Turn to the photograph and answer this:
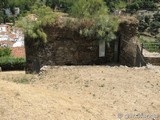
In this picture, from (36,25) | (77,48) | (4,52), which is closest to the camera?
(36,25)

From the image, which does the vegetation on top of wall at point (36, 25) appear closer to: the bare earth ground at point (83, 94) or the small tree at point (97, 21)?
the small tree at point (97, 21)

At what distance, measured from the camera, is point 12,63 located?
21.9 metres

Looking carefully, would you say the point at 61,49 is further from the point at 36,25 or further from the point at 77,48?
the point at 36,25

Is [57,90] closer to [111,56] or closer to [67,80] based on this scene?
[67,80]

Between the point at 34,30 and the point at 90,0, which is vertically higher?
the point at 90,0

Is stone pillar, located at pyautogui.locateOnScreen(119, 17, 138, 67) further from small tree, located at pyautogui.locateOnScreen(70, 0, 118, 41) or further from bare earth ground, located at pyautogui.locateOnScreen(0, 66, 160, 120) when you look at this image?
bare earth ground, located at pyautogui.locateOnScreen(0, 66, 160, 120)

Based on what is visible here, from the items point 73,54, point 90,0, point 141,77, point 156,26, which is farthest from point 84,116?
point 156,26

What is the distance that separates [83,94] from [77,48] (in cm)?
651

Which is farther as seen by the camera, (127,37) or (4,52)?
(4,52)

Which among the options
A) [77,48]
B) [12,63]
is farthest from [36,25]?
[12,63]

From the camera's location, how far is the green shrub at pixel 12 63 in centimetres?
2180

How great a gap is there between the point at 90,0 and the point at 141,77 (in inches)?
246

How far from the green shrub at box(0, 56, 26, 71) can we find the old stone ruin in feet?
23.4

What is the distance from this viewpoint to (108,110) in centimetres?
739
